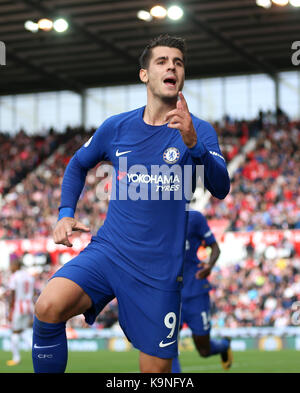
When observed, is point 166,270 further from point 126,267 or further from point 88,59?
point 88,59

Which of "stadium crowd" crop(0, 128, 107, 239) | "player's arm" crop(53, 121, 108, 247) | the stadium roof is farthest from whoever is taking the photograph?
"stadium crowd" crop(0, 128, 107, 239)

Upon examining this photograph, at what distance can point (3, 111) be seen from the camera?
1642 inches

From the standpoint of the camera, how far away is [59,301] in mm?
4633

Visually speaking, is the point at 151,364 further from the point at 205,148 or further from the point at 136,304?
the point at 205,148

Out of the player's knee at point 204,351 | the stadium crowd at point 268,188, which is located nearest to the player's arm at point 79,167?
the player's knee at point 204,351

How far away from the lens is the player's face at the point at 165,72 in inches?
206

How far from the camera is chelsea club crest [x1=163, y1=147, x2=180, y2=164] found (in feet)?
16.8

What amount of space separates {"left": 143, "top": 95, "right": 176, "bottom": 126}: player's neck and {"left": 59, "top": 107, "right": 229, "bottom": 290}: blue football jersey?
2.6 inches

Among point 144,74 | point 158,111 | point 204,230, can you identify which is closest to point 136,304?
point 158,111

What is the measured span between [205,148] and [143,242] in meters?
0.74

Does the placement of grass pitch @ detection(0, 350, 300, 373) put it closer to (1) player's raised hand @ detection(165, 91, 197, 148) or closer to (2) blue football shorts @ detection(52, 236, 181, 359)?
(2) blue football shorts @ detection(52, 236, 181, 359)

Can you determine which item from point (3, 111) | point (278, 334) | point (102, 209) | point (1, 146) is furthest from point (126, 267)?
point (3, 111)

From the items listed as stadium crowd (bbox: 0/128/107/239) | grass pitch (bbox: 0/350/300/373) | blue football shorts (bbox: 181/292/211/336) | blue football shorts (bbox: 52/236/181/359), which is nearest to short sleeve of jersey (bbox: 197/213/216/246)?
blue football shorts (bbox: 181/292/211/336)

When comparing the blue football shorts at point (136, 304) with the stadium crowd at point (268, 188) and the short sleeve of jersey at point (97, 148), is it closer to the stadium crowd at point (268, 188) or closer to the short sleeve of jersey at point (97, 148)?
the short sleeve of jersey at point (97, 148)
